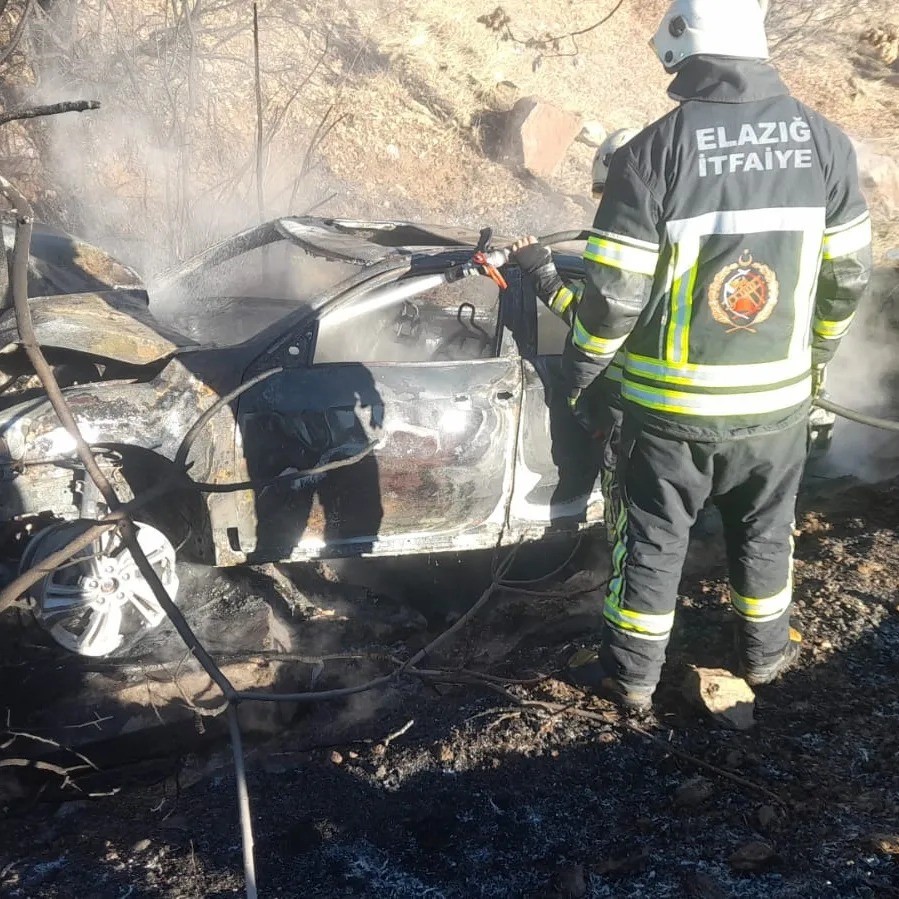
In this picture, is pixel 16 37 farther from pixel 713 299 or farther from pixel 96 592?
pixel 713 299

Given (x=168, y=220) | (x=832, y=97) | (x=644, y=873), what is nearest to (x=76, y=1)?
(x=168, y=220)

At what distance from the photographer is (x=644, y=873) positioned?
97.1 inches

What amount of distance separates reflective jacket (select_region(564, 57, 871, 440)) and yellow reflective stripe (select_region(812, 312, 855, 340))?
0.18 metres

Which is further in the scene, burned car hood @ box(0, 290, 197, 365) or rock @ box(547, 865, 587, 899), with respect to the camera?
burned car hood @ box(0, 290, 197, 365)

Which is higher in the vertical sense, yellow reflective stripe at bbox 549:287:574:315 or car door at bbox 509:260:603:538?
yellow reflective stripe at bbox 549:287:574:315

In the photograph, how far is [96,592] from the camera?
11.3ft

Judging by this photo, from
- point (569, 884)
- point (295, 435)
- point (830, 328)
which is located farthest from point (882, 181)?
point (569, 884)

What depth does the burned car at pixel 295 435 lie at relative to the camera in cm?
343

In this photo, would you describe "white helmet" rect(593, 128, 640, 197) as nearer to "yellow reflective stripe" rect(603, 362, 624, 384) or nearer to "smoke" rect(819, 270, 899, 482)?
"yellow reflective stripe" rect(603, 362, 624, 384)

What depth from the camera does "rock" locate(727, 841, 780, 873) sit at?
Result: 2.45 metres

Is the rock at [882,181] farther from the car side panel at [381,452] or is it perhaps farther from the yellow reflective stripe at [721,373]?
the yellow reflective stripe at [721,373]

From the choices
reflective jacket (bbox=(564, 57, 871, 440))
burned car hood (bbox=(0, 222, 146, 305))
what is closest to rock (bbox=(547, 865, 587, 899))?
reflective jacket (bbox=(564, 57, 871, 440))

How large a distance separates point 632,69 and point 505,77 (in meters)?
2.68

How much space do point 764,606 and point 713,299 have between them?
1.22m
